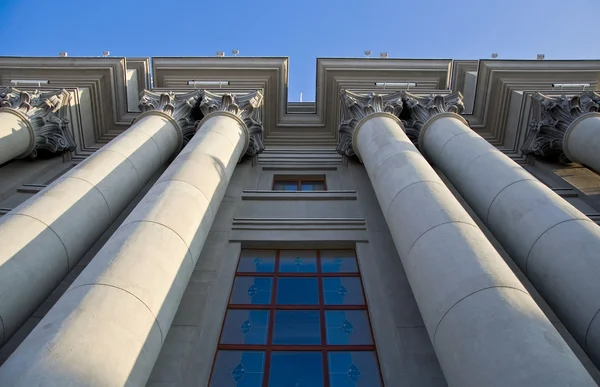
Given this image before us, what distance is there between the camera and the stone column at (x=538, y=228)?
886 centimetres

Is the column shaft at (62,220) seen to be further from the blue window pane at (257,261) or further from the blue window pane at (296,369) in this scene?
the blue window pane at (296,369)

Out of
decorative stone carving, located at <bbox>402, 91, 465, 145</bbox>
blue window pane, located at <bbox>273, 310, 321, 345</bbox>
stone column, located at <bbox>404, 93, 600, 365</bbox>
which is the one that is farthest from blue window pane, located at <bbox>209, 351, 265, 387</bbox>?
decorative stone carving, located at <bbox>402, 91, 465, 145</bbox>

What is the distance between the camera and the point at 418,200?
37.4 ft

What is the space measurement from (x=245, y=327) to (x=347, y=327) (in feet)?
8.32

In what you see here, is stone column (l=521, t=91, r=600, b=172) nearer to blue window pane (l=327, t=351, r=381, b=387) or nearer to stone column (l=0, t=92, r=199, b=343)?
blue window pane (l=327, t=351, r=381, b=387)

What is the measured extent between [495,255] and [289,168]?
13043 millimetres

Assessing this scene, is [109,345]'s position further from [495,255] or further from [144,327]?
[495,255]

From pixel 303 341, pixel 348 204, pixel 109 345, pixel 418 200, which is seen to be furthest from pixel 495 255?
pixel 348 204

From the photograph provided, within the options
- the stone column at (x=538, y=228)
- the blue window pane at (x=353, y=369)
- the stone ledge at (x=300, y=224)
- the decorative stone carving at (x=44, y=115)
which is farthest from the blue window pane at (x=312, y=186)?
the decorative stone carving at (x=44, y=115)

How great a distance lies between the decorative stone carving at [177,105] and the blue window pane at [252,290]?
8418 millimetres

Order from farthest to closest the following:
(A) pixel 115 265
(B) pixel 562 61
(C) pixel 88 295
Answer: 1. (B) pixel 562 61
2. (A) pixel 115 265
3. (C) pixel 88 295

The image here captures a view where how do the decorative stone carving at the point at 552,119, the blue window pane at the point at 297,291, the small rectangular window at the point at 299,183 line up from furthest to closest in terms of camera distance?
1. the small rectangular window at the point at 299,183
2. the decorative stone carving at the point at 552,119
3. the blue window pane at the point at 297,291

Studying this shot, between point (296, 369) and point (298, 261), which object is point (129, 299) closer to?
point (296, 369)

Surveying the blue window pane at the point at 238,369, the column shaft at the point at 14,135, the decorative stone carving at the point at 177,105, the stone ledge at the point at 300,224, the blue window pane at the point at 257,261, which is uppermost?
the decorative stone carving at the point at 177,105
